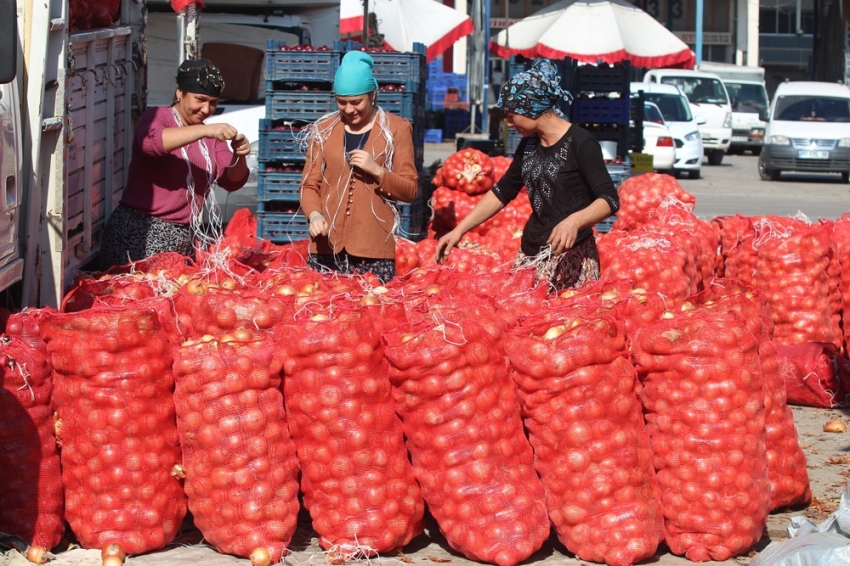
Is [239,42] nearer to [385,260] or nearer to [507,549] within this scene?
[385,260]

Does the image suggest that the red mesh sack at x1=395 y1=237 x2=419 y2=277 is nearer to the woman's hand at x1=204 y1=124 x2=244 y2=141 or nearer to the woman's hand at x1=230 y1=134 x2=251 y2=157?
the woman's hand at x1=230 y1=134 x2=251 y2=157

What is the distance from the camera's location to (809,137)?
21.2 meters

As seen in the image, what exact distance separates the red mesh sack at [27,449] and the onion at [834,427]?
4.35 m

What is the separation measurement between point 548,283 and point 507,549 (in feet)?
5.37

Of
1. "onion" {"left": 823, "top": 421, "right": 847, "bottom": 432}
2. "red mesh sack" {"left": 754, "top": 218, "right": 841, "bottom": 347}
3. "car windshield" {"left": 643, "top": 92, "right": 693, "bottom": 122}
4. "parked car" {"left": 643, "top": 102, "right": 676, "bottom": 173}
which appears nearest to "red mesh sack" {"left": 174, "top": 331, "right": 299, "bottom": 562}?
"onion" {"left": 823, "top": 421, "right": 847, "bottom": 432}

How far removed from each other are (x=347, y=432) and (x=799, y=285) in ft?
13.5

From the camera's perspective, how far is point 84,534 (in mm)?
4148

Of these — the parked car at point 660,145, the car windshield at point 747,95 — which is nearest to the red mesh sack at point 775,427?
the parked car at point 660,145

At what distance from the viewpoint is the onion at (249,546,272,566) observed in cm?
398

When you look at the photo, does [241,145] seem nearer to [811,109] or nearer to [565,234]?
[565,234]

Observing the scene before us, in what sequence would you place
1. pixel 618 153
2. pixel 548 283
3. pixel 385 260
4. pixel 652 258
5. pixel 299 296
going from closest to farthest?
pixel 299 296, pixel 548 283, pixel 385 260, pixel 652 258, pixel 618 153

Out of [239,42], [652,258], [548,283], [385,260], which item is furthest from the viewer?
A: [239,42]

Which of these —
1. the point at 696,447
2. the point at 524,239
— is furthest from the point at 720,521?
the point at 524,239

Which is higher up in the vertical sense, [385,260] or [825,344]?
[385,260]
